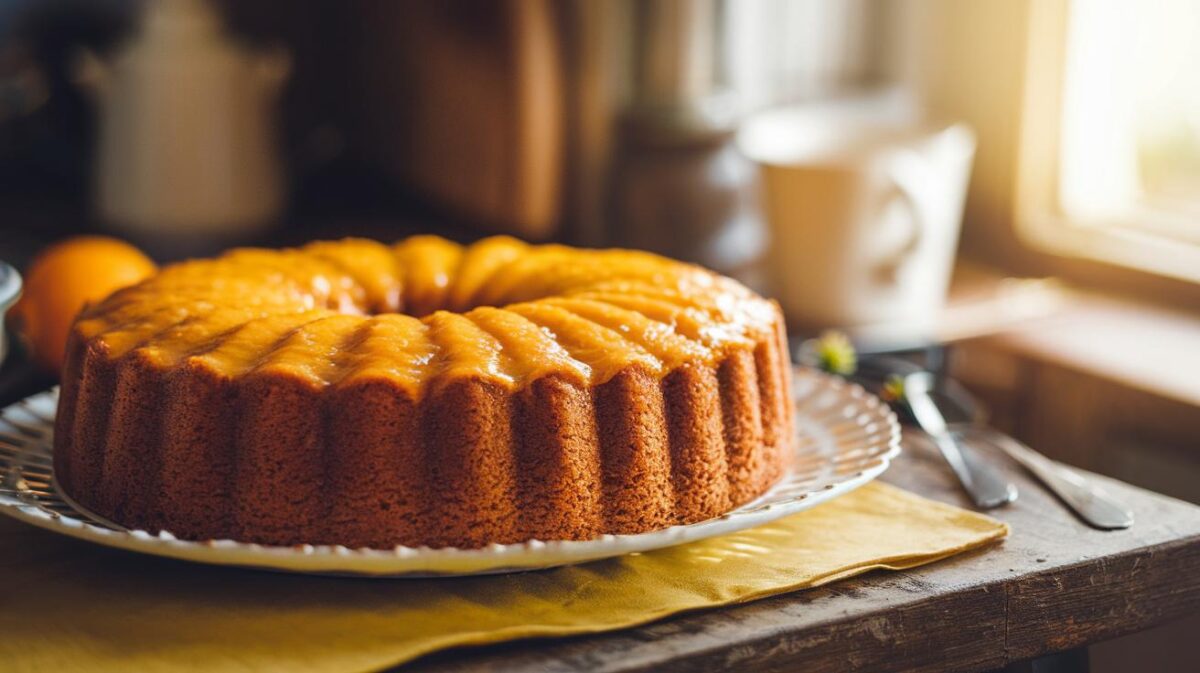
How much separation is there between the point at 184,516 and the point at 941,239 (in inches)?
40.2

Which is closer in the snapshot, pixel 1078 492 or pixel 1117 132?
pixel 1078 492

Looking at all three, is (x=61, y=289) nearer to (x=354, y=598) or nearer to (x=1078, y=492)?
(x=354, y=598)

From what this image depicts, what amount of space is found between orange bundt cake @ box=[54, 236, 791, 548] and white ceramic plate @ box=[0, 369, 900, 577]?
0.08 ft

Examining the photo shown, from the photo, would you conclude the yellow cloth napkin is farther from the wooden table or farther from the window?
the window

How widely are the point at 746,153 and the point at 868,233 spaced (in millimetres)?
228

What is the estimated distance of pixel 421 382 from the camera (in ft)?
2.56

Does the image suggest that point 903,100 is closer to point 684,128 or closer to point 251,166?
point 684,128

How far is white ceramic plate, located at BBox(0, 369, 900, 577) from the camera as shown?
697 mm

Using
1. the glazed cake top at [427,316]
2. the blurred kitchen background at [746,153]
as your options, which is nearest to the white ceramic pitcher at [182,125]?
the blurred kitchen background at [746,153]

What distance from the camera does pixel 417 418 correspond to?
2.54ft

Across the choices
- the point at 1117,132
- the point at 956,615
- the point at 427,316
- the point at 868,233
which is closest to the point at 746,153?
the point at 868,233

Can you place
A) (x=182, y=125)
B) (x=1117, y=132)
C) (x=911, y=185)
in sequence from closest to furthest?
(x=911, y=185), (x=182, y=125), (x=1117, y=132)

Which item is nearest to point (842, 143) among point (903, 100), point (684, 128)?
point (684, 128)

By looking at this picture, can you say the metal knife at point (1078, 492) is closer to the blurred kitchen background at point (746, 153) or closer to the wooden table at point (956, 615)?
the wooden table at point (956, 615)
